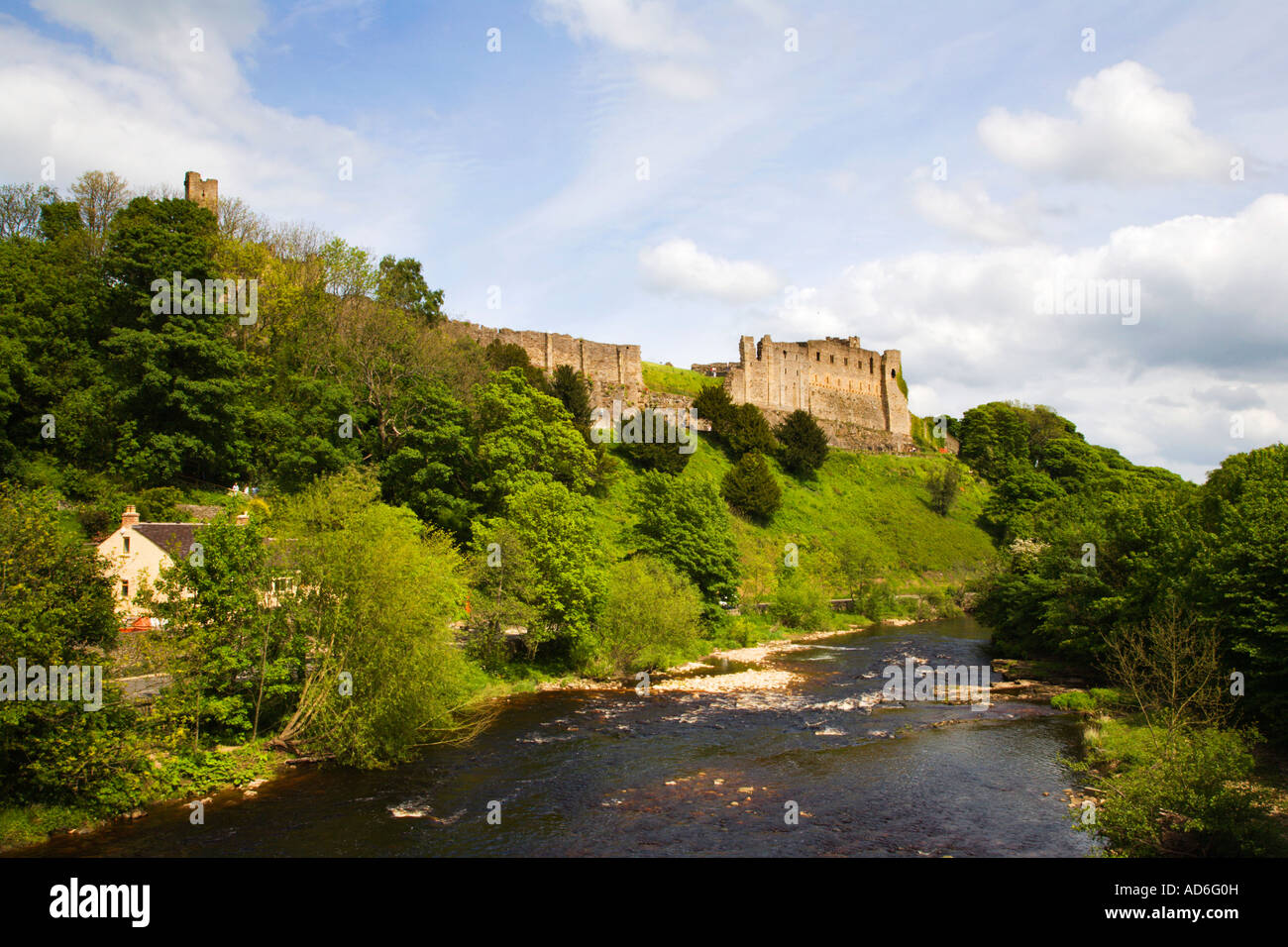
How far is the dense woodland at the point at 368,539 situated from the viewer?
16.3m

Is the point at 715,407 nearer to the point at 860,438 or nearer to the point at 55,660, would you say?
the point at 860,438

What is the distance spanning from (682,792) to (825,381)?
204 feet

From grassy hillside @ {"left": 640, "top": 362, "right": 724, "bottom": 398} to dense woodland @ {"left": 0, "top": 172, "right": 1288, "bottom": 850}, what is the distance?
392 inches

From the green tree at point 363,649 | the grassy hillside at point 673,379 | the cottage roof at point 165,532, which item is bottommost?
the green tree at point 363,649

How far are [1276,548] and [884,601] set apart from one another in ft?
102

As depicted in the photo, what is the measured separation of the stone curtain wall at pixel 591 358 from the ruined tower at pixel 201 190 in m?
17.2

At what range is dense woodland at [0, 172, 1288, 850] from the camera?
1630 centimetres

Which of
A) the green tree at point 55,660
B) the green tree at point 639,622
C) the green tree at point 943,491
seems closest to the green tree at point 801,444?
the green tree at point 943,491

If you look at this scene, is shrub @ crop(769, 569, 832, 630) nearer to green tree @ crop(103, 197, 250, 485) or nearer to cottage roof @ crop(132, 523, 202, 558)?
green tree @ crop(103, 197, 250, 485)

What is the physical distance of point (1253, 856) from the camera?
1261 centimetres

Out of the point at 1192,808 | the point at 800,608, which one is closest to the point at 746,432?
the point at 800,608

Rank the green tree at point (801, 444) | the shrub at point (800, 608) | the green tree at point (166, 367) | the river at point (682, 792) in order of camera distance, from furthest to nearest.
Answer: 1. the green tree at point (801, 444)
2. the shrub at point (800, 608)
3. the green tree at point (166, 367)
4. the river at point (682, 792)

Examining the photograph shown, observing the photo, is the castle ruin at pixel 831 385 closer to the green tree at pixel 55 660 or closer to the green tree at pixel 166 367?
the green tree at pixel 166 367

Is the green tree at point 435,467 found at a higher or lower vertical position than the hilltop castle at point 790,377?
lower
